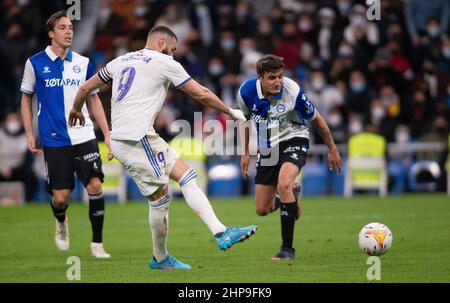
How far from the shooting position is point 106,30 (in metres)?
24.8

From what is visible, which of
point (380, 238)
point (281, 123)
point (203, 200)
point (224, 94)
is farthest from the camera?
point (224, 94)

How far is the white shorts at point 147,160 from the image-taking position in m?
10.0

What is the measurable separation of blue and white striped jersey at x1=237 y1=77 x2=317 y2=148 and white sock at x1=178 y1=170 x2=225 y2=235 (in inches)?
71.4

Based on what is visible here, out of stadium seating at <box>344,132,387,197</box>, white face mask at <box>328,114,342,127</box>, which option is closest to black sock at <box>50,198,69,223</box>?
stadium seating at <box>344,132,387,197</box>

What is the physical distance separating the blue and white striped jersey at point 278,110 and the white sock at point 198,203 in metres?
1.81

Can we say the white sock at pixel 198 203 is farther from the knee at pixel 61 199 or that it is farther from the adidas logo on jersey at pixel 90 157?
the knee at pixel 61 199

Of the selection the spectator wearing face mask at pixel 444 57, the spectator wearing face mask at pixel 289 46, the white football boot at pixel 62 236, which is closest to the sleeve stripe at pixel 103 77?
the white football boot at pixel 62 236

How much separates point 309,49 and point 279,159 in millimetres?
13122

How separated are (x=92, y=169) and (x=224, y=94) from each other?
463 inches

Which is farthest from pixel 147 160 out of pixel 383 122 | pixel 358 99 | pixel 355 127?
pixel 358 99

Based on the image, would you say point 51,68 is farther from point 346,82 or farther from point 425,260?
point 346,82

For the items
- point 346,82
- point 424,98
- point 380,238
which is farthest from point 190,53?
point 380,238

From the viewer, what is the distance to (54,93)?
11.8 meters

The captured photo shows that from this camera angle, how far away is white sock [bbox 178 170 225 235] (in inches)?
381
